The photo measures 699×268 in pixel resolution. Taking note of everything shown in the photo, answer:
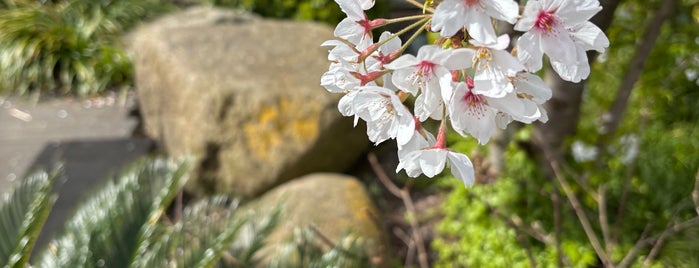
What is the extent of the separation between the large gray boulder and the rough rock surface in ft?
1.48

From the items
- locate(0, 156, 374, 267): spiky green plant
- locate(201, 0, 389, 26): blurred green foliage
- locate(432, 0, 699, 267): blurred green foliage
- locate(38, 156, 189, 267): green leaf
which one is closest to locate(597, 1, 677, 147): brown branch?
locate(432, 0, 699, 267): blurred green foliage

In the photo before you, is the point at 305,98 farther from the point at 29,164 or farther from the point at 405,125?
the point at 405,125

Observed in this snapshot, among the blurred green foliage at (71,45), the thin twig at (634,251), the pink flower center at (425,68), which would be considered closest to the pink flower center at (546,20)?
the pink flower center at (425,68)

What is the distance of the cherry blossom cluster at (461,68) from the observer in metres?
0.71

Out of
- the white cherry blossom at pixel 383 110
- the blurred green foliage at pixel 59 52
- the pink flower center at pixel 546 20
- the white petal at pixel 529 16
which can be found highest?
the white petal at pixel 529 16

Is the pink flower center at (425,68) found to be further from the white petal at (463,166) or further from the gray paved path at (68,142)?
the gray paved path at (68,142)

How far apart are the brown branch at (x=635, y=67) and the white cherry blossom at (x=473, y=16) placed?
2.21m

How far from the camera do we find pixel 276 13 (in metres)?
A: 6.62

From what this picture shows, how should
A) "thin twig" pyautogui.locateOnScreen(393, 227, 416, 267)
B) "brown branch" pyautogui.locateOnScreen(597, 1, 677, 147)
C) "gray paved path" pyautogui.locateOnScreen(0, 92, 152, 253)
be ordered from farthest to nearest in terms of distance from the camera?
"gray paved path" pyautogui.locateOnScreen(0, 92, 152, 253), "thin twig" pyautogui.locateOnScreen(393, 227, 416, 267), "brown branch" pyautogui.locateOnScreen(597, 1, 677, 147)

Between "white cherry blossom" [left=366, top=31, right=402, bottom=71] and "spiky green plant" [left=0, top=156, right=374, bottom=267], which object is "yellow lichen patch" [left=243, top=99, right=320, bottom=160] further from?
"white cherry blossom" [left=366, top=31, right=402, bottom=71]

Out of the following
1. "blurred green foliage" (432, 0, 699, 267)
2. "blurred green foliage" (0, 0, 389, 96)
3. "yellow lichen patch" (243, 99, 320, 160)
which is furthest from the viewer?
"blurred green foliage" (0, 0, 389, 96)

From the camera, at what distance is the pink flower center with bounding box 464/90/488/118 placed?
0.75 metres

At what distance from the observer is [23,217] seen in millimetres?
2533

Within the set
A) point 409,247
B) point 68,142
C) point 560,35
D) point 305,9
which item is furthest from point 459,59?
point 305,9
